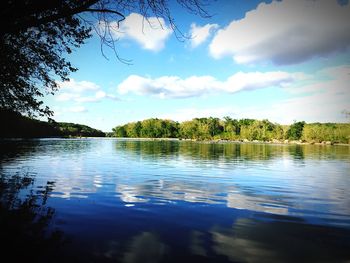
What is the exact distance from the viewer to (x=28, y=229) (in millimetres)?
8859

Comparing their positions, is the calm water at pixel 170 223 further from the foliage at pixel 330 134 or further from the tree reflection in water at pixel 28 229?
the foliage at pixel 330 134

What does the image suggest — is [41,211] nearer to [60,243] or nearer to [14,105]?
[60,243]

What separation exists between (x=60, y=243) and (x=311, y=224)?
9.39m

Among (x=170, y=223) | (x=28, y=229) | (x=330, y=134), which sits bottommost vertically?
(x=170, y=223)

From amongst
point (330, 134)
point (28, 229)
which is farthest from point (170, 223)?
A: point (330, 134)

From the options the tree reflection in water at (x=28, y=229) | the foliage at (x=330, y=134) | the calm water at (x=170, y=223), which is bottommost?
the calm water at (x=170, y=223)

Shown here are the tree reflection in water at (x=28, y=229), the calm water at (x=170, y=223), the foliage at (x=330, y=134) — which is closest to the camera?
the tree reflection in water at (x=28, y=229)

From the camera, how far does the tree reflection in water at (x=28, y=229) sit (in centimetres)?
696

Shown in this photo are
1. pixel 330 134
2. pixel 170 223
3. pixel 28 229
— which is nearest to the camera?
pixel 28 229

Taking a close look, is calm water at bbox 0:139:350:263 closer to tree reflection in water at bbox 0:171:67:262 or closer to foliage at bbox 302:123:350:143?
tree reflection in water at bbox 0:171:67:262

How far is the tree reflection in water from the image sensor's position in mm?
6961

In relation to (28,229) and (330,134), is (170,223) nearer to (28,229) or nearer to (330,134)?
(28,229)

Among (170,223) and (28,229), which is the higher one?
(28,229)

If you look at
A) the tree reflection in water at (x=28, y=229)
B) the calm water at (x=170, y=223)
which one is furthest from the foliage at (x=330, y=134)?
the tree reflection in water at (x=28, y=229)
